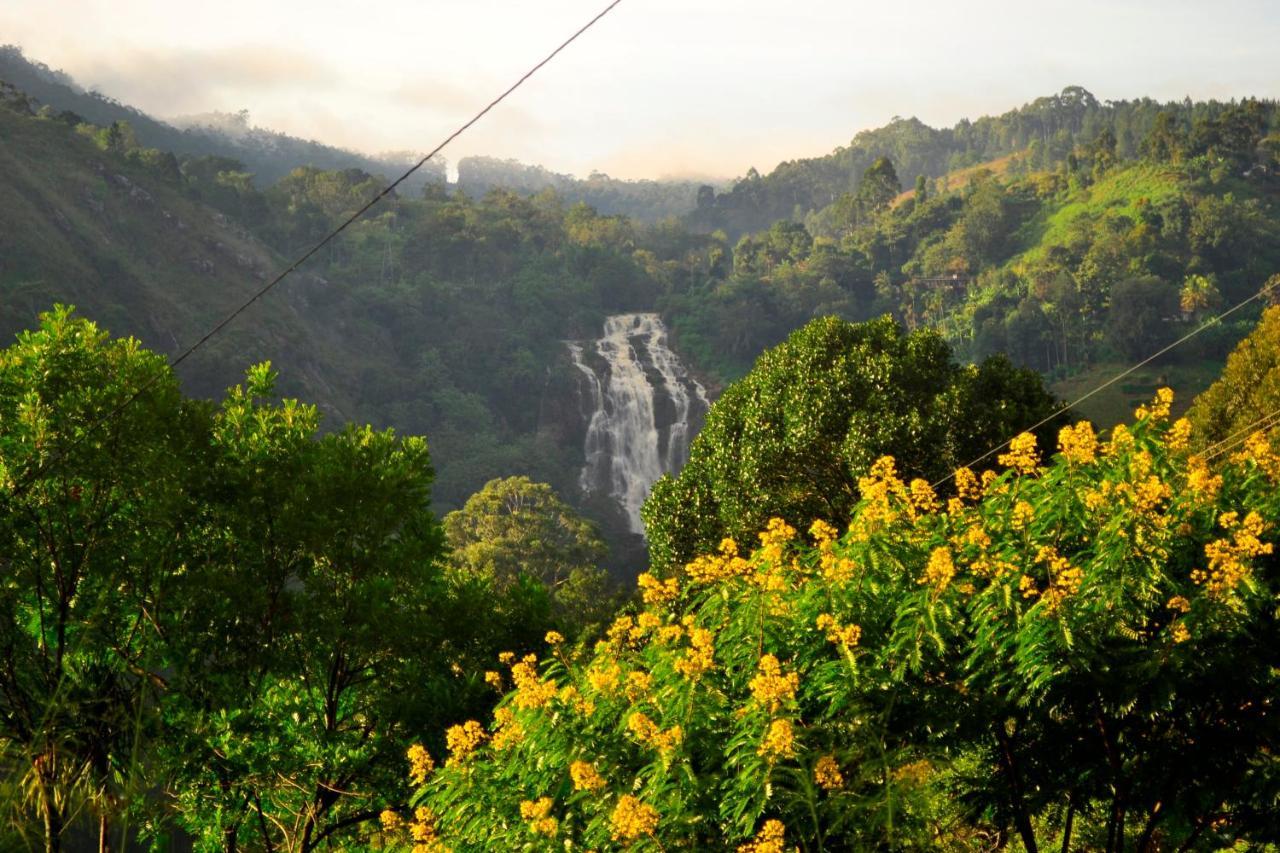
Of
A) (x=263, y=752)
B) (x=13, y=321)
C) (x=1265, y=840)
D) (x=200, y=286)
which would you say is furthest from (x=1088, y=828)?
(x=200, y=286)

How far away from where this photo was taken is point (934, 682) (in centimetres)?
786

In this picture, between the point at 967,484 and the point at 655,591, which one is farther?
the point at 967,484

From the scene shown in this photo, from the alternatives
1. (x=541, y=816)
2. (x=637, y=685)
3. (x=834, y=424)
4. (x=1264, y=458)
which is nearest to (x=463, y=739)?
(x=541, y=816)

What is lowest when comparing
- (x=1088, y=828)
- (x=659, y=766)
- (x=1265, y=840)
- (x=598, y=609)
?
(x=598, y=609)

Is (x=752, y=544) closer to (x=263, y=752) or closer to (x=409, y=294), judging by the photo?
(x=263, y=752)

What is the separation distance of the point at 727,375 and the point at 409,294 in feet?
84.8

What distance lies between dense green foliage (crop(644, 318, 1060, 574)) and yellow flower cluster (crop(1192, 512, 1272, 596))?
46.2ft

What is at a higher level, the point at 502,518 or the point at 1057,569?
the point at 1057,569

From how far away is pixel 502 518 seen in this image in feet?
153

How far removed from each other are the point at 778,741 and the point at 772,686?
1.06 feet

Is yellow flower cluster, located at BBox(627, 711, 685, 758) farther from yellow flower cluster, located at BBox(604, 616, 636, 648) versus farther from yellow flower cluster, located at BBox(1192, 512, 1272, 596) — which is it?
yellow flower cluster, located at BBox(1192, 512, 1272, 596)

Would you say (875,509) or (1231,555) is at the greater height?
(875,509)

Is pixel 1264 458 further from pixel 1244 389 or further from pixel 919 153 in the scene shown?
pixel 919 153

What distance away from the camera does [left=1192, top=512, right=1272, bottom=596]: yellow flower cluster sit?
697 centimetres
